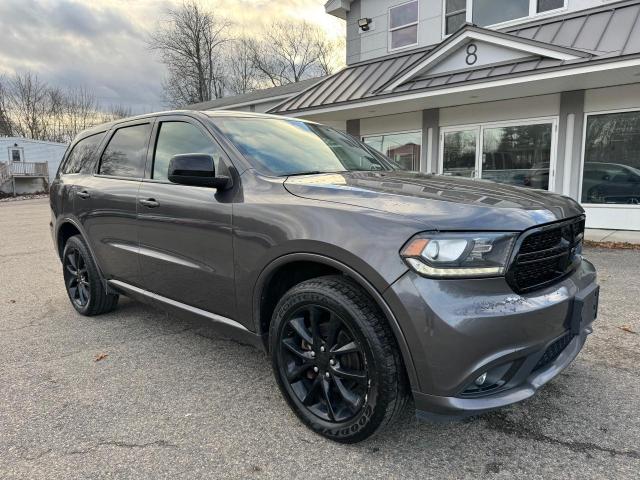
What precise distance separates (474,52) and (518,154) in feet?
7.75

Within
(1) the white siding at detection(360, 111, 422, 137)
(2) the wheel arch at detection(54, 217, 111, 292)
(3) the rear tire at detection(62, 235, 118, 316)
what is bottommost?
(3) the rear tire at detection(62, 235, 118, 316)

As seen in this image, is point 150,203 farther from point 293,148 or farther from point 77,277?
point 77,277

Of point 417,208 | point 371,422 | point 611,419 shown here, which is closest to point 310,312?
point 371,422

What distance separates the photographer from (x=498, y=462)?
218 cm

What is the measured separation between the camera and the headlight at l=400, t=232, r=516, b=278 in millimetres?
1931

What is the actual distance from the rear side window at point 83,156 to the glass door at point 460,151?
308 inches

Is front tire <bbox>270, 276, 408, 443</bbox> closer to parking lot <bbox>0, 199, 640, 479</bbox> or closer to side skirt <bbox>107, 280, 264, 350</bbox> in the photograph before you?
parking lot <bbox>0, 199, 640, 479</bbox>

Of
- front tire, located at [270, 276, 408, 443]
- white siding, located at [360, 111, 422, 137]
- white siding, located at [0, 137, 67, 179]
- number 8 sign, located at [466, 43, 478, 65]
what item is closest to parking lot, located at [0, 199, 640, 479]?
front tire, located at [270, 276, 408, 443]

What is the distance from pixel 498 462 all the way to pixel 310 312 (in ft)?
3.77

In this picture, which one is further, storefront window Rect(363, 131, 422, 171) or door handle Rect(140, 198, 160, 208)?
storefront window Rect(363, 131, 422, 171)

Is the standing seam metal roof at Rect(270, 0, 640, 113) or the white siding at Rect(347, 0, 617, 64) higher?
the white siding at Rect(347, 0, 617, 64)

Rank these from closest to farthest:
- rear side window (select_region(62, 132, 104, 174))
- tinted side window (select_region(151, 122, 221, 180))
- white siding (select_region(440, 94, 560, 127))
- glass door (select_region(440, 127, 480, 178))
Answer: tinted side window (select_region(151, 122, 221, 180)), rear side window (select_region(62, 132, 104, 174)), white siding (select_region(440, 94, 560, 127)), glass door (select_region(440, 127, 480, 178))

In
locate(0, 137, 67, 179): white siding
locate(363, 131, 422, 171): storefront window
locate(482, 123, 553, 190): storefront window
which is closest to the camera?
locate(482, 123, 553, 190): storefront window

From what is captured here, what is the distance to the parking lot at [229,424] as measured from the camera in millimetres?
2174
